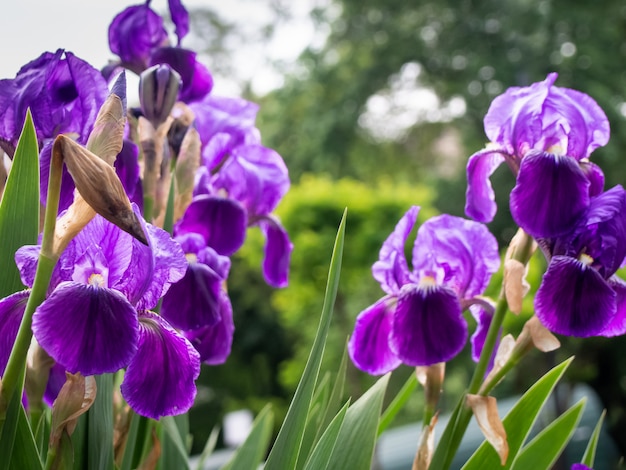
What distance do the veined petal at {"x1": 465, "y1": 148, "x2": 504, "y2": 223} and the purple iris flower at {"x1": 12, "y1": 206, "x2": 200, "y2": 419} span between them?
0.29m

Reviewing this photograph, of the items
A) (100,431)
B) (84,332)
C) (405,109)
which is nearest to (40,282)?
(84,332)

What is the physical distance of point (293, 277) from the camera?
4.50 meters

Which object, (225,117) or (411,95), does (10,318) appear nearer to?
(225,117)

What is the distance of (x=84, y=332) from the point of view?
34 centimetres

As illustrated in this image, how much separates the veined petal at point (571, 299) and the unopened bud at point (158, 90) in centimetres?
30

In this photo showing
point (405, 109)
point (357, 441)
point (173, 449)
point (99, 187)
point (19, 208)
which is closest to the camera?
point (99, 187)

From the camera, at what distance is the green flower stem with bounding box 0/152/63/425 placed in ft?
1.04

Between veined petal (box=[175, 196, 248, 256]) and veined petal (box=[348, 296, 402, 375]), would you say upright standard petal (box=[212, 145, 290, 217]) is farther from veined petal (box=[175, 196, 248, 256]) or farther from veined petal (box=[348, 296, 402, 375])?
veined petal (box=[348, 296, 402, 375])

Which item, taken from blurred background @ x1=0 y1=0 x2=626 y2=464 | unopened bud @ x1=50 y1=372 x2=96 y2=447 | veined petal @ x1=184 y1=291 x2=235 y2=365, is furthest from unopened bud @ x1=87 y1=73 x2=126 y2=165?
blurred background @ x1=0 y1=0 x2=626 y2=464

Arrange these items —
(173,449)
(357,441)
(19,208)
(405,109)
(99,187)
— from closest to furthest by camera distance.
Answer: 1. (99,187)
2. (19,208)
3. (357,441)
4. (173,449)
5. (405,109)

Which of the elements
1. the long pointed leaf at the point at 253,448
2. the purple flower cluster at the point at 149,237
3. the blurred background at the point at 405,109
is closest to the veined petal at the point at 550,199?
the purple flower cluster at the point at 149,237

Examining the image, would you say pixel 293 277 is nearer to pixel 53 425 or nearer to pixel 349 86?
pixel 349 86

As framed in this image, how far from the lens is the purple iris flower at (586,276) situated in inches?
19.2

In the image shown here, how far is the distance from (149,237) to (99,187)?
0.04m
